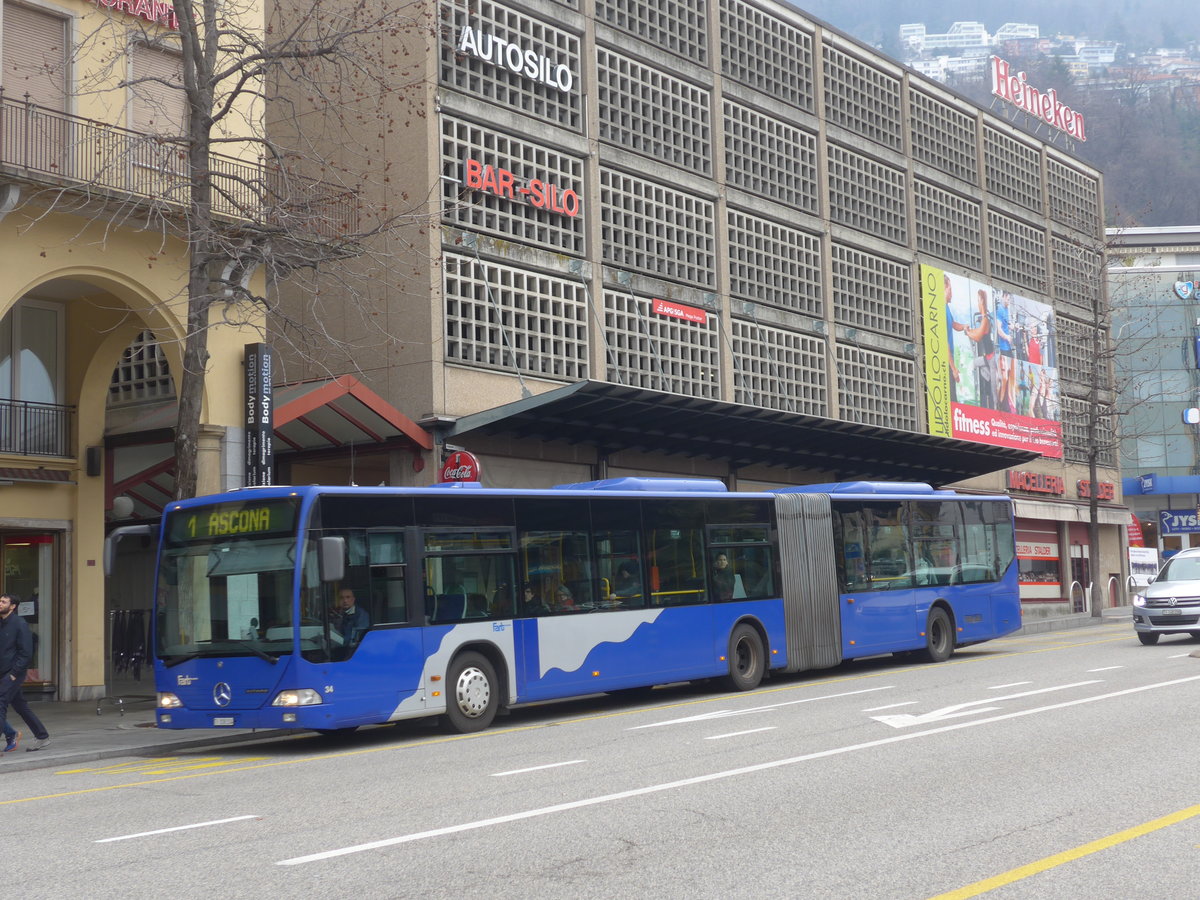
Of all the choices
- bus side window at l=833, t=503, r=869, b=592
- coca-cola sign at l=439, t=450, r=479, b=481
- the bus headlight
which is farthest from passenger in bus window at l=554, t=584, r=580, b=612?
coca-cola sign at l=439, t=450, r=479, b=481

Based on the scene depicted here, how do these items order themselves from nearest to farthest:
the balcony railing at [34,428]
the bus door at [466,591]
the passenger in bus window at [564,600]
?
the bus door at [466,591] → the passenger in bus window at [564,600] → the balcony railing at [34,428]

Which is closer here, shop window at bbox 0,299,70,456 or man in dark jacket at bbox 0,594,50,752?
man in dark jacket at bbox 0,594,50,752

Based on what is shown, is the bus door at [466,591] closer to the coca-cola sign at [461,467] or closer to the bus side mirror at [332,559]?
the bus side mirror at [332,559]

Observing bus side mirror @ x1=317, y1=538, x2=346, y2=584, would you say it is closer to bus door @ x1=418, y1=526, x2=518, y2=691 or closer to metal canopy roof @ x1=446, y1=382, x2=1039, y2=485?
bus door @ x1=418, y1=526, x2=518, y2=691

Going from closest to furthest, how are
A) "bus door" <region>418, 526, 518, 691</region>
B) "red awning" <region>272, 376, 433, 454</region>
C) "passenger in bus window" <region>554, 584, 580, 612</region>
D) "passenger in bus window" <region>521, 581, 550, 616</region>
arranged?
1. "bus door" <region>418, 526, 518, 691</region>
2. "passenger in bus window" <region>521, 581, 550, 616</region>
3. "passenger in bus window" <region>554, 584, 580, 612</region>
4. "red awning" <region>272, 376, 433, 454</region>

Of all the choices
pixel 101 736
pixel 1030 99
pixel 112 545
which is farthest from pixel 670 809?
pixel 1030 99

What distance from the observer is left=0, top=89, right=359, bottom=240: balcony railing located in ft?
60.5

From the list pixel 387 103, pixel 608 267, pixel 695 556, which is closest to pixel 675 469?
pixel 608 267

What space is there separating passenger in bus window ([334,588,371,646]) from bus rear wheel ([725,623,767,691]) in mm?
7045

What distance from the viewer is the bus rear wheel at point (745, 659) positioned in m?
20.6

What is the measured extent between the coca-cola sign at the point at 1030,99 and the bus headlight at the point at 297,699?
1727 inches

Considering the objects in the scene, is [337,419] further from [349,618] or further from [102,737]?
[349,618]

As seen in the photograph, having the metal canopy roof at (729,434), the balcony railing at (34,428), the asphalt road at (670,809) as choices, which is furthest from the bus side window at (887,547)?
the balcony railing at (34,428)

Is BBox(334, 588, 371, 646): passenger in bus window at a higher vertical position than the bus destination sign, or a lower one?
lower
